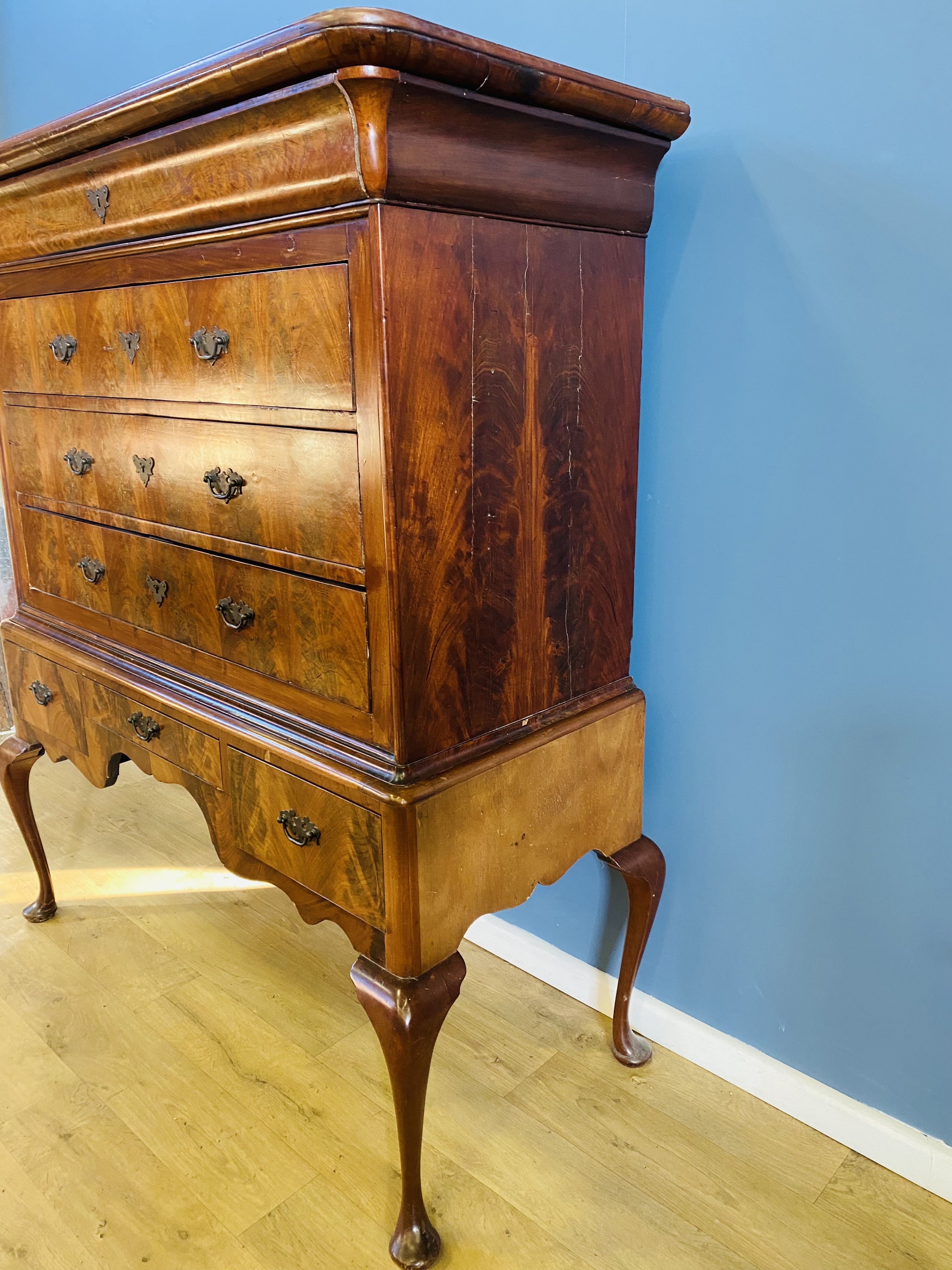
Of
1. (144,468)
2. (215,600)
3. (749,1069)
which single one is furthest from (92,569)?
(749,1069)

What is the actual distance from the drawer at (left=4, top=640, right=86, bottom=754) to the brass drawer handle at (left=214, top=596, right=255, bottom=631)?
57 centimetres

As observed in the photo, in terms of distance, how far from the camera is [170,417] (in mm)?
1456

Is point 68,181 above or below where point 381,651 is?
above

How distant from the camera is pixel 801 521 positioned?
141 cm

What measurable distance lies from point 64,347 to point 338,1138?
4.59 feet

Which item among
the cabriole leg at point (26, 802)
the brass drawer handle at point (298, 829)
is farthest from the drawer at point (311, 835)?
the cabriole leg at point (26, 802)

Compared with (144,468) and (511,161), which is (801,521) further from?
(144,468)

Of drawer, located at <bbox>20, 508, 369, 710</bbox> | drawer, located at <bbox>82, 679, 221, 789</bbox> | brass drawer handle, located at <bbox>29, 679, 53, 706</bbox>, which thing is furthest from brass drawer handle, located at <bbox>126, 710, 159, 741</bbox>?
brass drawer handle, located at <bbox>29, 679, 53, 706</bbox>

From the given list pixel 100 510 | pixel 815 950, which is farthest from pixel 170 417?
pixel 815 950

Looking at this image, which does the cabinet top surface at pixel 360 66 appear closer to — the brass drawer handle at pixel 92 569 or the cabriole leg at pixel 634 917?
the brass drawer handle at pixel 92 569

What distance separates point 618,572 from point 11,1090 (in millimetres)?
1395

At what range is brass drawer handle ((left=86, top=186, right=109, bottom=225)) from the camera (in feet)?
4.62

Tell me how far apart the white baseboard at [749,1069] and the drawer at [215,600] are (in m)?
0.92

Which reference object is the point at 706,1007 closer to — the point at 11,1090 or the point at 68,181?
the point at 11,1090
